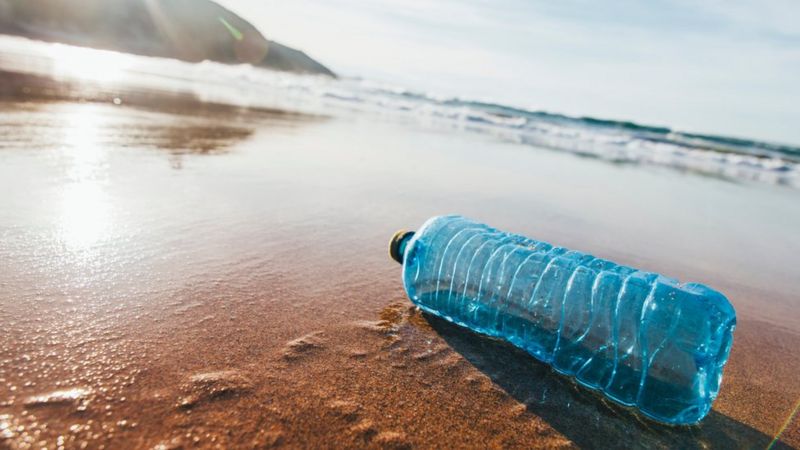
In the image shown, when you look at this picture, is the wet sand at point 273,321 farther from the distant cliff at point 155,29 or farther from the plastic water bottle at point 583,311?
the distant cliff at point 155,29

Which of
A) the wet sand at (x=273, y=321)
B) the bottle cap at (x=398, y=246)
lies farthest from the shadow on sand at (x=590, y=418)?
the bottle cap at (x=398, y=246)

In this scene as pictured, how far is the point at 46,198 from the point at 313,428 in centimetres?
211

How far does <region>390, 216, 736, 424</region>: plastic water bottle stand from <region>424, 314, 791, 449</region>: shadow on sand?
5 cm

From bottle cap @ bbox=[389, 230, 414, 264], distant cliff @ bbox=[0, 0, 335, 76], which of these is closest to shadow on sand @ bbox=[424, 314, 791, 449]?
bottle cap @ bbox=[389, 230, 414, 264]

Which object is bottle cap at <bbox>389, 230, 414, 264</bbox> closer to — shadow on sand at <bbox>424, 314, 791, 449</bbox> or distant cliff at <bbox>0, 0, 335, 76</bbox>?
shadow on sand at <bbox>424, 314, 791, 449</bbox>

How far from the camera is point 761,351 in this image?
5.98 feet

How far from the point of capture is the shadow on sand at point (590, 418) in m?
1.18

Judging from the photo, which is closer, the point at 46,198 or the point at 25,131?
the point at 46,198

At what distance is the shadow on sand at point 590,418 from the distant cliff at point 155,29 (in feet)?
112

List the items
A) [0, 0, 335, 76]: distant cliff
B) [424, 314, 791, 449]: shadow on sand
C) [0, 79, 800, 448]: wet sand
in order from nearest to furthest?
[0, 79, 800, 448]: wet sand → [424, 314, 791, 449]: shadow on sand → [0, 0, 335, 76]: distant cliff

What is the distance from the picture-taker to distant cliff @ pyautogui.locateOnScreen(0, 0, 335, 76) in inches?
1278

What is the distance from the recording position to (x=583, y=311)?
1.45 meters

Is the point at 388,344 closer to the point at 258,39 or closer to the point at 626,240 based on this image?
the point at 626,240

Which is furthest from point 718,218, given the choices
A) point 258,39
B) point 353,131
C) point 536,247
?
point 258,39
